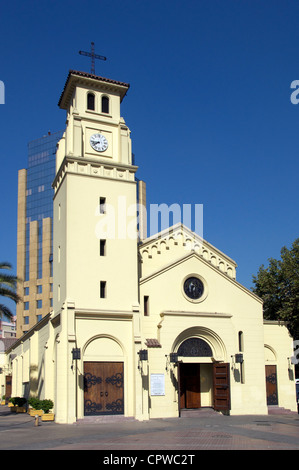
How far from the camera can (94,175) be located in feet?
102

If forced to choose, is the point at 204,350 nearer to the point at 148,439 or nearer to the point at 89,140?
the point at 148,439

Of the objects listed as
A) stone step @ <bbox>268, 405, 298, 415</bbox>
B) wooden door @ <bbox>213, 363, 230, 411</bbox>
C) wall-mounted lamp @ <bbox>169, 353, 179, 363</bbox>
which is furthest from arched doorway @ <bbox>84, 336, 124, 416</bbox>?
stone step @ <bbox>268, 405, 298, 415</bbox>

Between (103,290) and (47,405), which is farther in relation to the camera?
(103,290)

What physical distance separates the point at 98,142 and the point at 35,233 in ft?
257

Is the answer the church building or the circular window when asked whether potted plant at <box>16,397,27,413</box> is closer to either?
the church building

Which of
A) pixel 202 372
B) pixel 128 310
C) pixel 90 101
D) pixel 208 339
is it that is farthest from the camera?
pixel 90 101

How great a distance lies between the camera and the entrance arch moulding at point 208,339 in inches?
1252

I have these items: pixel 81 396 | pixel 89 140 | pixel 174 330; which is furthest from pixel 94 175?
pixel 81 396

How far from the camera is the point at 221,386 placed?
3150 cm

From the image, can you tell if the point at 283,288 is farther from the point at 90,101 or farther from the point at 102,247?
the point at 90,101

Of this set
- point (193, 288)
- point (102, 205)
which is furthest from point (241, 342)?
point (102, 205)

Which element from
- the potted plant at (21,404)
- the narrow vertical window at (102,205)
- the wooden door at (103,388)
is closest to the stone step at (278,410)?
the wooden door at (103,388)
